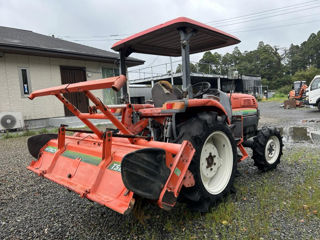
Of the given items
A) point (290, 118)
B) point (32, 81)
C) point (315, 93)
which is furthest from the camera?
point (315, 93)

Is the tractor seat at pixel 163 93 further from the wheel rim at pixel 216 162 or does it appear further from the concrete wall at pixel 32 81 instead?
the concrete wall at pixel 32 81

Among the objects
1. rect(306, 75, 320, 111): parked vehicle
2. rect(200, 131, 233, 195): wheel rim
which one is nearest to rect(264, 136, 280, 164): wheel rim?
rect(200, 131, 233, 195): wheel rim

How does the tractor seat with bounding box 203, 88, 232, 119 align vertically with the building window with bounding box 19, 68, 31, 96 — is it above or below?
below

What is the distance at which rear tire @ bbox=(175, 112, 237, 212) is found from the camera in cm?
210

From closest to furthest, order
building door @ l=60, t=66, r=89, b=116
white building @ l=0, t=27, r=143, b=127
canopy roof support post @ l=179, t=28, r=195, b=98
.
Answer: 1. canopy roof support post @ l=179, t=28, r=195, b=98
2. white building @ l=0, t=27, r=143, b=127
3. building door @ l=60, t=66, r=89, b=116

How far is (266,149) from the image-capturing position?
336 centimetres

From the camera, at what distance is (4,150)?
19.0 feet

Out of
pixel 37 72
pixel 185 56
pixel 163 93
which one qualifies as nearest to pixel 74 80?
pixel 37 72

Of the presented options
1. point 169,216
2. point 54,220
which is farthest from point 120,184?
point 54,220

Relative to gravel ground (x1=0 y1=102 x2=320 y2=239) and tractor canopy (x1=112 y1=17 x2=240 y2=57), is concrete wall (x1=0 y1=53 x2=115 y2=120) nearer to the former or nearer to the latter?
gravel ground (x1=0 y1=102 x2=320 y2=239)

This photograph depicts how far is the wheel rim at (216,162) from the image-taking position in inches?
94.0

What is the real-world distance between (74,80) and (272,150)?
9.18 m

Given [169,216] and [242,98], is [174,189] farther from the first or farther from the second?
[242,98]

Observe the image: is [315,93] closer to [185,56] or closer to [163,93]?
[163,93]
